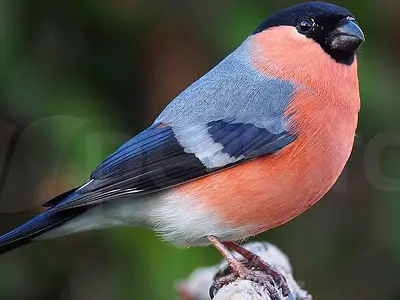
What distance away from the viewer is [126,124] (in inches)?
128

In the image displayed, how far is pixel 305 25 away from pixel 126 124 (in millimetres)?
882

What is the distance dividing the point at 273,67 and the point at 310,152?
0.30 meters

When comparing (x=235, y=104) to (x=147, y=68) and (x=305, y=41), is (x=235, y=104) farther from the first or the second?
(x=147, y=68)

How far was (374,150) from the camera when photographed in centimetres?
340

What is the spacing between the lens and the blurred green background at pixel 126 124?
310 centimetres

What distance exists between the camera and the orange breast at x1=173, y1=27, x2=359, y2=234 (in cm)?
240

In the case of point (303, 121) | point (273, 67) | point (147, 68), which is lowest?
point (303, 121)

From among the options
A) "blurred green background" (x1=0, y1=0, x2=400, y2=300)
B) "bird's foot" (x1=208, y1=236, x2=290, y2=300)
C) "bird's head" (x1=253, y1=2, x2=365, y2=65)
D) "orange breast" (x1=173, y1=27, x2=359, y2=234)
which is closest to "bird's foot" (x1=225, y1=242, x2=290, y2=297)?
"bird's foot" (x1=208, y1=236, x2=290, y2=300)

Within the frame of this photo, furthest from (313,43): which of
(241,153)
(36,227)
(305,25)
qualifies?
(36,227)

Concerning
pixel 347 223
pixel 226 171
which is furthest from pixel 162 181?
pixel 347 223

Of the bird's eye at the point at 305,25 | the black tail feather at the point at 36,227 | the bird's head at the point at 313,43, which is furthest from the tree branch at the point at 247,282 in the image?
the bird's eye at the point at 305,25

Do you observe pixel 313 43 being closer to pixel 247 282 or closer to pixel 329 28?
pixel 329 28

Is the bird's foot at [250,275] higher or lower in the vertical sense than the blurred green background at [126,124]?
lower

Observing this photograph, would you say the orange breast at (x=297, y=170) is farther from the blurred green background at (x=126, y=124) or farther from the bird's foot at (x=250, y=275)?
the blurred green background at (x=126, y=124)
